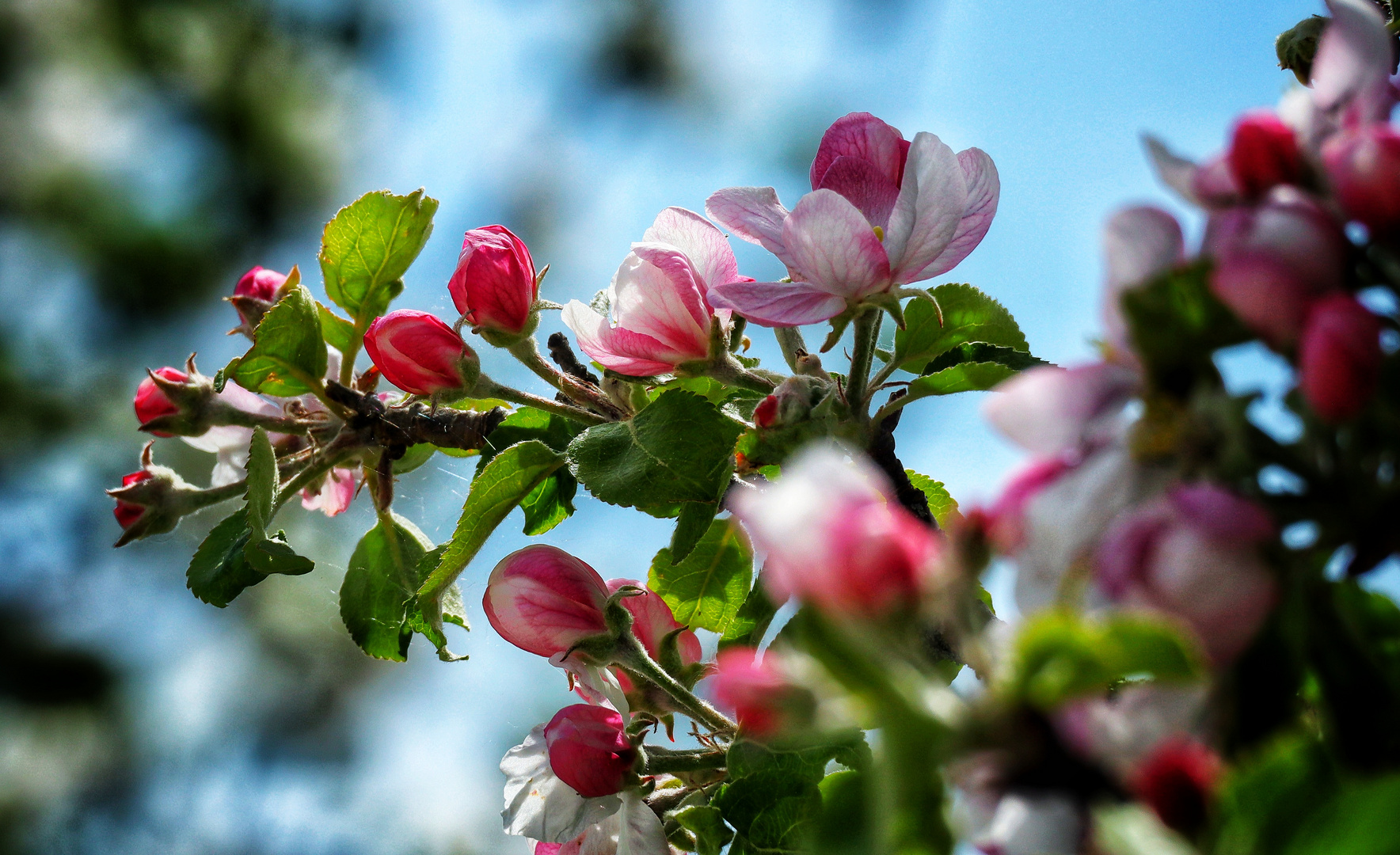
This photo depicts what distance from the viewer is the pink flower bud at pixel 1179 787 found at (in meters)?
0.23

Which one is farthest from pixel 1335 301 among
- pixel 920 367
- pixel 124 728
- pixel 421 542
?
pixel 124 728

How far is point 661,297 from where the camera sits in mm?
651

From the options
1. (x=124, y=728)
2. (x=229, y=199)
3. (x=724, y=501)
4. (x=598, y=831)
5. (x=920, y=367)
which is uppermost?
(x=920, y=367)

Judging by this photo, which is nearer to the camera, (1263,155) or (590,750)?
(1263,155)

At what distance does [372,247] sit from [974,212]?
1.62ft

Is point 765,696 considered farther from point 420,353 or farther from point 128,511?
point 128,511

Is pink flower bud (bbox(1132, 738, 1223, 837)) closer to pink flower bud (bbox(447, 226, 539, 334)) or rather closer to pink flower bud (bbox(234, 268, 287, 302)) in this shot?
pink flower bud (bbox(447, 226, 539, 334))

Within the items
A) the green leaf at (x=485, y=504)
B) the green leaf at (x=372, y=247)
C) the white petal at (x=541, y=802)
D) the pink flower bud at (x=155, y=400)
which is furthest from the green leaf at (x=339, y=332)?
the white petal at (x=541, y=802)

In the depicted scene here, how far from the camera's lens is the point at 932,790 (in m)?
0.25

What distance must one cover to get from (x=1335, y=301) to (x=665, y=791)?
0.58 metres

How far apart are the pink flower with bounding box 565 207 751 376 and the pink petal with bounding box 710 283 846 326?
0.10 feet

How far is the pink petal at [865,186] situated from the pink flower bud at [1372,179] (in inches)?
14.0

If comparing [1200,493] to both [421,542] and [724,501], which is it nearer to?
[724,501]

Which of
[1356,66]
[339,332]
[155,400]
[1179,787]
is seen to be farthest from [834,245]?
[155,400]
